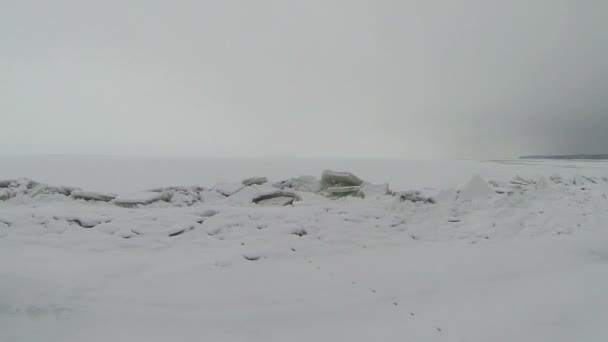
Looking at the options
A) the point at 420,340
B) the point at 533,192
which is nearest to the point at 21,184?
the point at 420,340

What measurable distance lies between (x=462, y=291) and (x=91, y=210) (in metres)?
5.25

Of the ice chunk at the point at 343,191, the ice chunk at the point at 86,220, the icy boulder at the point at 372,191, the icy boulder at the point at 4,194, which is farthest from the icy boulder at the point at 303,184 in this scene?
the icy boulder at the point at 4,194

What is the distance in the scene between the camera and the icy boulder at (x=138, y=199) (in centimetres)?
583

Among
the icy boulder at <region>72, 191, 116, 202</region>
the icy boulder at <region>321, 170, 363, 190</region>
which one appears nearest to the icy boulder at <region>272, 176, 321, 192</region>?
the icy boulder at <region>321, 170, 363, 190</region>

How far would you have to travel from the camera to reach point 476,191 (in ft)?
22.7

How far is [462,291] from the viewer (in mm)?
3498

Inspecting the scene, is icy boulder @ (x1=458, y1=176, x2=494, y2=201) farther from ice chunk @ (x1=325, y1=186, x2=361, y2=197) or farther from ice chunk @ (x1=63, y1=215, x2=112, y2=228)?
ice chunk @ (x1=63, y1=215, x2=112, y2=228)

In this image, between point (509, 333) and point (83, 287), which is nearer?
point (509, 333)

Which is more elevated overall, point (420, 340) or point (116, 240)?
point (116, 240)

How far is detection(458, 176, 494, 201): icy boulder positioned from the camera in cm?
674

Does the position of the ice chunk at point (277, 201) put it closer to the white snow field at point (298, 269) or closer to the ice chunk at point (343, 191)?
the white snow field at point (298, 269)

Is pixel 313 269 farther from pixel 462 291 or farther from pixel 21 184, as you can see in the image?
pixel 21 184

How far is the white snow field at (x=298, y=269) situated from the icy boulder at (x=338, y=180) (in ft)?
4.68

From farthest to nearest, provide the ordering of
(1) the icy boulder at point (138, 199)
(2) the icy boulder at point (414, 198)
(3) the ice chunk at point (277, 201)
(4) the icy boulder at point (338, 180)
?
1. (4) the icy boulder at point (338, 180)
2. (2) the icy boulder at point (414, 198)
3. (3) the ice chunk at point (277, 201)
4. (1) the icy boulder at point (138, 199)
